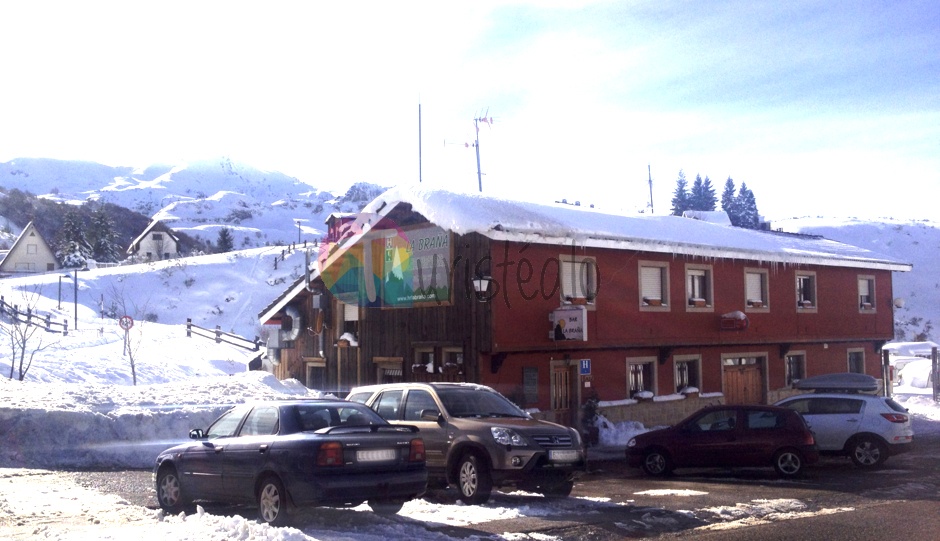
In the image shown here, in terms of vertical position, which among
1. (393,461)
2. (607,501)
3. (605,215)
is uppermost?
(605,215)

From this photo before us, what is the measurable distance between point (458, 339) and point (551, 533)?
1240cm

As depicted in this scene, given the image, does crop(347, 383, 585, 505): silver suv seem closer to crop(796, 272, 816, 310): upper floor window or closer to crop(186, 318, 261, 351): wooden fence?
crop(796, 272, 816, 310): upper floor window

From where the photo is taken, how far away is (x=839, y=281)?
3166 cm

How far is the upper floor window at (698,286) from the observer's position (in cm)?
2628

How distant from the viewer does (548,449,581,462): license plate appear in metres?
12.4

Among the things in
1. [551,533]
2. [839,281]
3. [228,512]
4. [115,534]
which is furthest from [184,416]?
[839,281]

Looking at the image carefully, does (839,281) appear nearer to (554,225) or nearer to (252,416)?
(554,225)

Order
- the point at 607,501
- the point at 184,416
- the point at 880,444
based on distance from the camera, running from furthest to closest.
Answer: the point at 184,416
the point at 880,444
the point at 607,501

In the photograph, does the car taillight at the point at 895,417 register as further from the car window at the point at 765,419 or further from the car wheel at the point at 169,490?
the car wheel at the point at 169,490

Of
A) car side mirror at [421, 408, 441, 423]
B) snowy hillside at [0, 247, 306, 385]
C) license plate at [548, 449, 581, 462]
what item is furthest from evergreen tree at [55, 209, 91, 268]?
license plate at [548, 449, 581, 462]

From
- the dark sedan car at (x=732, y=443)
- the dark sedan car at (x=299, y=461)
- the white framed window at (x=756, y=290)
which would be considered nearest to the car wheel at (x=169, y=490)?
the dark sedan car at (x=299, y=461)

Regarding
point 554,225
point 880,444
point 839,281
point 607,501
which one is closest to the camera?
point 607,501

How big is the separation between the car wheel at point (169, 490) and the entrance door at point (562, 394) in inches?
482

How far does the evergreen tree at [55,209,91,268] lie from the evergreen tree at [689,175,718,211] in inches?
2533
